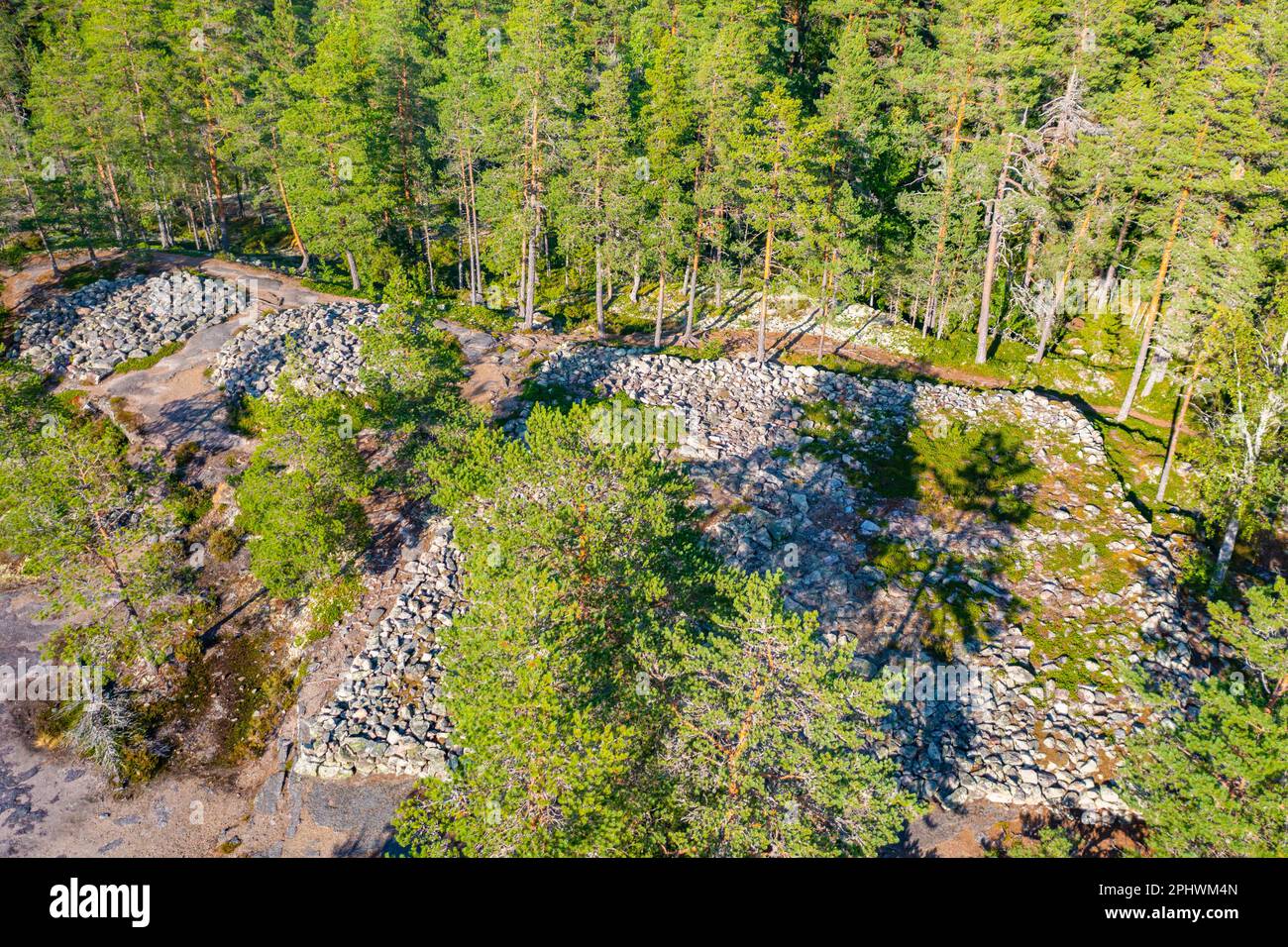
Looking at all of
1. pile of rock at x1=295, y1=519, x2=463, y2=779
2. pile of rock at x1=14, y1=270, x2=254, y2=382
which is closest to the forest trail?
pile of rock at x1=14, y1=270, x2=254, y2=382

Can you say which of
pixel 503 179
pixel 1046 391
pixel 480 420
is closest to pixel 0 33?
pixel 503 179

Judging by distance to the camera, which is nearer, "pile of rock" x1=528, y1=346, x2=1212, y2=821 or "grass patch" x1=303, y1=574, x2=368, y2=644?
"pile of rock" x1=528, y1=346, x2=1212, y2=821

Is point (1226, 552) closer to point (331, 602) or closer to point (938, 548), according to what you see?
point (938, 548)

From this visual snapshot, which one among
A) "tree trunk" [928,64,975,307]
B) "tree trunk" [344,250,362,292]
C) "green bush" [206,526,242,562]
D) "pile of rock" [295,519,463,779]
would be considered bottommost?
"pile of rock" [295,519,463,779]

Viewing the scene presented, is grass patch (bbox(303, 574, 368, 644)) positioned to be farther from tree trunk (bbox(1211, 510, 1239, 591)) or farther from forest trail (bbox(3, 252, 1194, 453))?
tree trunk (bbox(1211, 510, 1239, 591))

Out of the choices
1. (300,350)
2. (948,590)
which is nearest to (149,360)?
(300,350)

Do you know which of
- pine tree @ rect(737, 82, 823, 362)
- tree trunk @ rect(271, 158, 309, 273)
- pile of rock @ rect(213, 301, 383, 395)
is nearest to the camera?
pine tree @ rect(737, 82, 823, 362)

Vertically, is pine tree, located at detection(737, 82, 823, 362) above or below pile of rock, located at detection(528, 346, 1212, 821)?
above

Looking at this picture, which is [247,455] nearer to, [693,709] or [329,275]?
[329,275]
